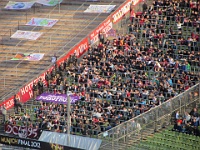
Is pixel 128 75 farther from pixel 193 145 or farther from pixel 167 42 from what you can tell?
pixel 193 145

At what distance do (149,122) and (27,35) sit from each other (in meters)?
14.6

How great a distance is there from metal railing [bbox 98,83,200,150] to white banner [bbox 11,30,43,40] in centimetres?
1378

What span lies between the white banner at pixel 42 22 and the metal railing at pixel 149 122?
47.3ft

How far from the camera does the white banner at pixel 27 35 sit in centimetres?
6468

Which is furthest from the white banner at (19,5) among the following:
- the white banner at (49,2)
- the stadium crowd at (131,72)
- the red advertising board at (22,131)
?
the red advertising board at (22,131)

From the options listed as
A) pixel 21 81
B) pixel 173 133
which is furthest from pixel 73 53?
pixel 173 133

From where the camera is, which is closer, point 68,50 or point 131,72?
point 131,72

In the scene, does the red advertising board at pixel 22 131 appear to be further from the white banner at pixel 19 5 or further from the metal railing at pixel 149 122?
the white banner at pixel 19 5

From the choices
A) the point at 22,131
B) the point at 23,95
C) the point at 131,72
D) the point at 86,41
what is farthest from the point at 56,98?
the point at 86,41

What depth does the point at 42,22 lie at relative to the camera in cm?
6594

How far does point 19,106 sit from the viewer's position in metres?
58.2

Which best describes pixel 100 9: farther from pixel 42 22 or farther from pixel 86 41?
pixel 42 22

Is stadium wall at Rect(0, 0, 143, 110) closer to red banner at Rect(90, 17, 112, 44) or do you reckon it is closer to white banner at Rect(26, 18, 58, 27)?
red banner at Rect(90, 17, 112, 44)

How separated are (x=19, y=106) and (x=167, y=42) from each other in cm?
944
